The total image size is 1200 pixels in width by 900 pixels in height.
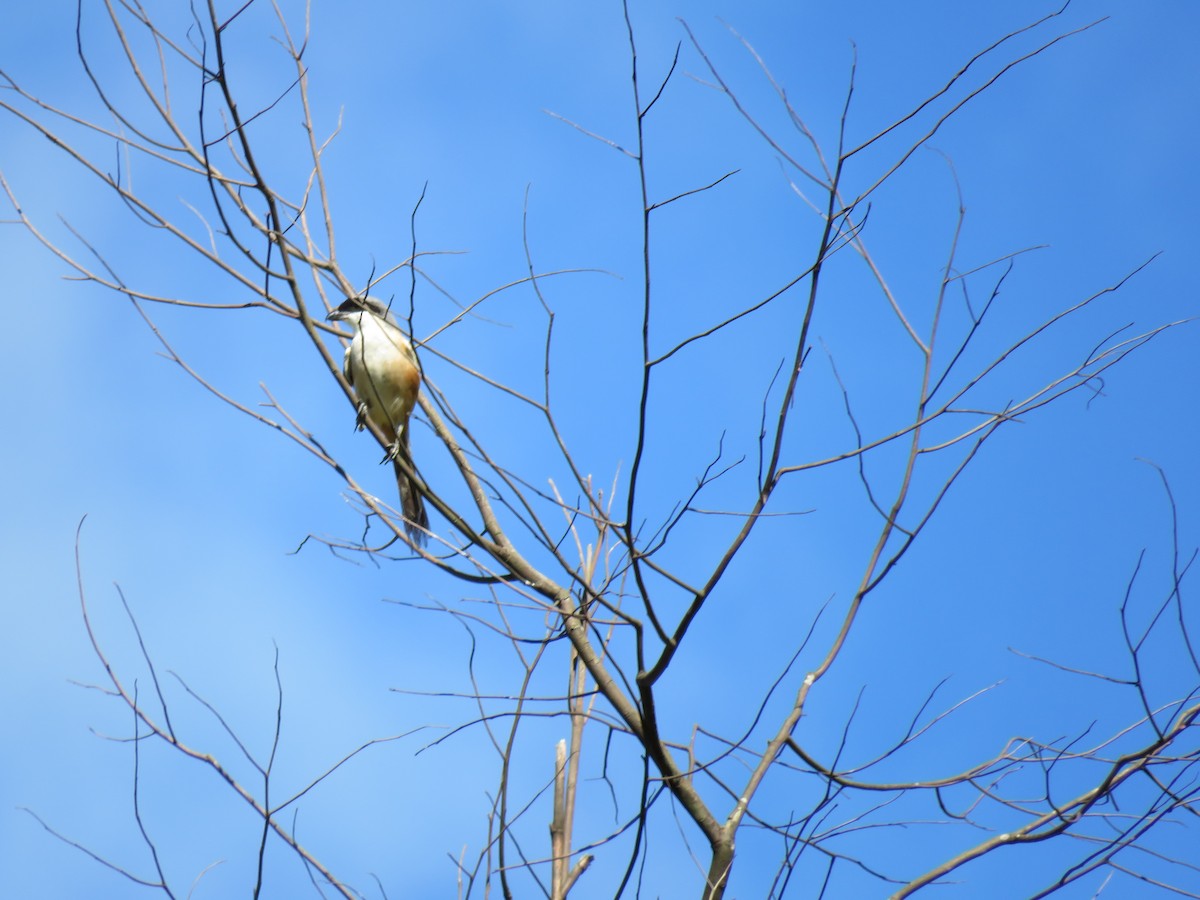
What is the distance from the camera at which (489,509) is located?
3.19m

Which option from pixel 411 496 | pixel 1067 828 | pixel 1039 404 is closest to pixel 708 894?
pixel 1067 828

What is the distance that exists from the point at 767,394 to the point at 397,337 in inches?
143

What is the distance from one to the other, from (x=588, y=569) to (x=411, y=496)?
8.67 feet

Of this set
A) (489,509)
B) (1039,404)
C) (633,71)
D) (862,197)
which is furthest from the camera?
(489,509)

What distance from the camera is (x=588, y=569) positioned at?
11.1 ft

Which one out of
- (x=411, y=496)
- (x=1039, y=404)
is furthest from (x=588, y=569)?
(x=411, y=496)

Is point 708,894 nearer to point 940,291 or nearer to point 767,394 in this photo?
point 767,394

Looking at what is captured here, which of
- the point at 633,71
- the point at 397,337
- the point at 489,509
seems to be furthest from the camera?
the point at 397,337

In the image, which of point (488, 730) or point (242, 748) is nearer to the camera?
point (242, 748)

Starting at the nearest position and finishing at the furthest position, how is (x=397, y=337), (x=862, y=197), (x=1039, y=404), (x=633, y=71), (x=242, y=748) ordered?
(x=633, y=71) → (x=862, y=197) → (x=242, y=748) → (x=1039, y=404) → (x=397, y=337)

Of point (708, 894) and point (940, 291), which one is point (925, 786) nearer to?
point (708, 894)

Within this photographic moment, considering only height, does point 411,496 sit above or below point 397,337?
below

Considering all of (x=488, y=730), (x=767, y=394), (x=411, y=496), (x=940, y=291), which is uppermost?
(x=411, y=496)

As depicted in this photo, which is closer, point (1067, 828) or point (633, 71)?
point (633, 71)
